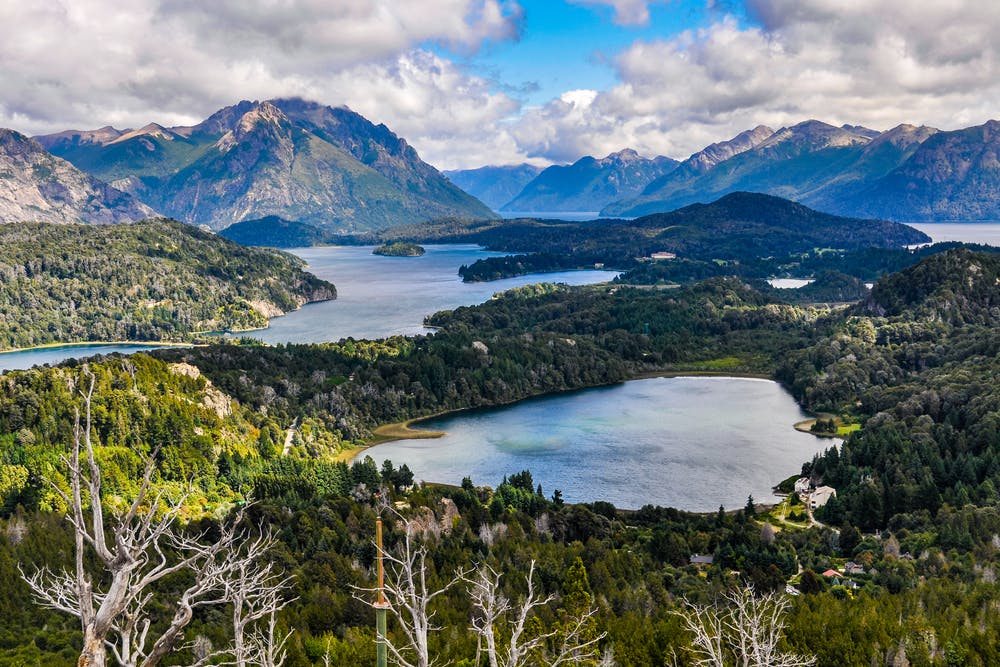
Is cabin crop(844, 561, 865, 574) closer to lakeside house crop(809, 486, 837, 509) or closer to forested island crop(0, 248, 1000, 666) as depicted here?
forested island crop(0, 248, 1000, 666)

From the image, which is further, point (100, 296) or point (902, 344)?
point (100, 296)

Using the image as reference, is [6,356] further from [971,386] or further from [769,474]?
[971,386]

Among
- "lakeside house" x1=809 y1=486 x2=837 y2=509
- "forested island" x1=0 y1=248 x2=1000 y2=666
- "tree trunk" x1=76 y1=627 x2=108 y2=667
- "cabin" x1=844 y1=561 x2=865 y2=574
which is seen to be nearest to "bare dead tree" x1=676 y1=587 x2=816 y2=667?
"forested island" x1=0 y1=248 x2=1000 y2=666

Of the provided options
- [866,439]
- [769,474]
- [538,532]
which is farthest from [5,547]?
[866,439]

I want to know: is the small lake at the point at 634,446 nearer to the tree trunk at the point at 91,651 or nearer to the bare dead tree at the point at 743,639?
the bare dead tree at the point at 743,639

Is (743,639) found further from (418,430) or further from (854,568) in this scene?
(418,430)

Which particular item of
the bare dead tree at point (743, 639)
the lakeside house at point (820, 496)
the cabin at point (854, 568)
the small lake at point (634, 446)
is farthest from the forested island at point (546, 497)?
the small lake at point (634, 446)
